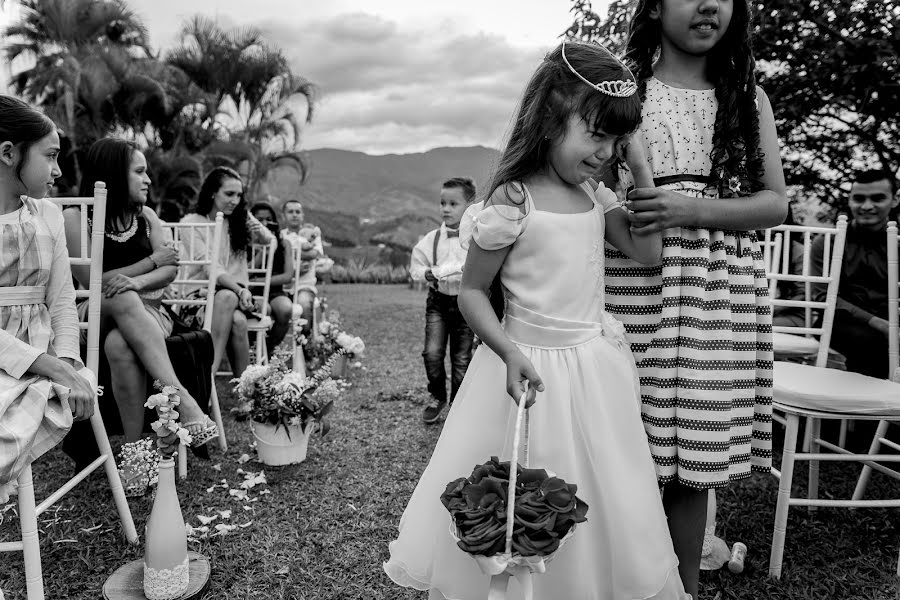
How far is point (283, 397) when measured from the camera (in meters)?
3.29

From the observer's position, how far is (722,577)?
2.29 metres

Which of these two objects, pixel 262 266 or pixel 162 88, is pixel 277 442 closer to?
pixel 262 266

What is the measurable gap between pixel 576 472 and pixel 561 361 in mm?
259

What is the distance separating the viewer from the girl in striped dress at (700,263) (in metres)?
1.58

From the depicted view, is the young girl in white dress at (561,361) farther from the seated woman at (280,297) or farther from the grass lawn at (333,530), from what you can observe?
the seated woman at (280,297)

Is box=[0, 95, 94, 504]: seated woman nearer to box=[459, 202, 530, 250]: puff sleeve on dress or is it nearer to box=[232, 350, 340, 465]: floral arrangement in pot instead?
box=[232, 350, 340, 465]: floral arrangement in pot

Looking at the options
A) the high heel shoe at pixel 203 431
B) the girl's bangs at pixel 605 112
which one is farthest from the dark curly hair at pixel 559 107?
the high heel shoe at pixel 203 431

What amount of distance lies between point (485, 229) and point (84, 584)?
1912 millimetres

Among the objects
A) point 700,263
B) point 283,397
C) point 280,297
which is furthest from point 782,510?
point 280,297

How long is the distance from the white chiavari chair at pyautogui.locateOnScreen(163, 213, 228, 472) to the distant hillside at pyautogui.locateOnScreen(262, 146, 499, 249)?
1814 mm

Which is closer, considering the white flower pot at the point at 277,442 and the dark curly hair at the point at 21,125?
the dark curly hair at the point at 21,125

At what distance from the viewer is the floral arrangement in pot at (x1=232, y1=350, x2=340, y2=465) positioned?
3.32 m

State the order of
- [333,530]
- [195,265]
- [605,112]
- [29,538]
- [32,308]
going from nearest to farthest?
1. [605,112]
2. [29,538]
3. [32,308]
4. [333,530]
5. [195,265]

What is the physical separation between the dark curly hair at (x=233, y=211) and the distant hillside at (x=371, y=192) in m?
1.68
